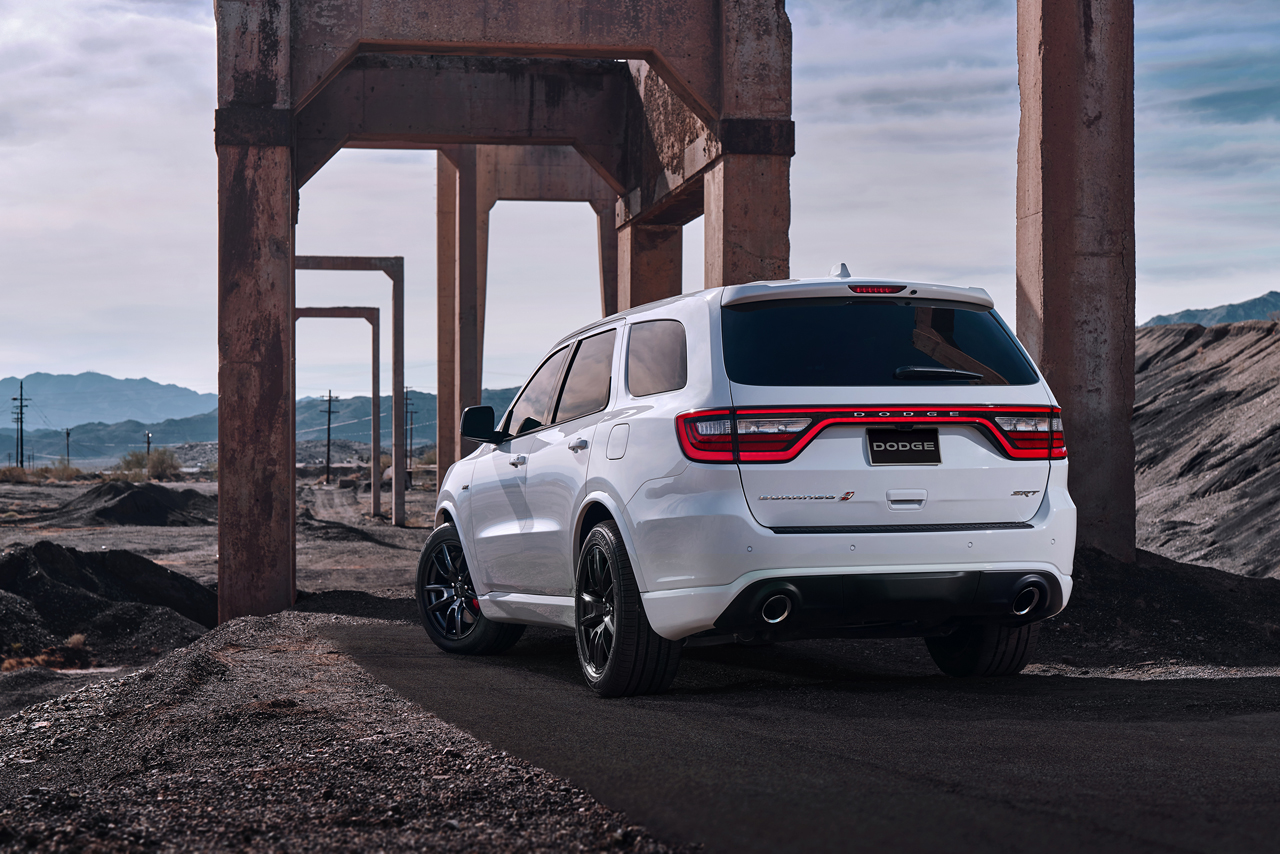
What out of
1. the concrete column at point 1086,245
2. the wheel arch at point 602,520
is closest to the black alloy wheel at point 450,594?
the wheel arch at point 602,520

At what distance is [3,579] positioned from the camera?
45.4ft

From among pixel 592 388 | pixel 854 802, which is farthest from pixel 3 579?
pixel 854 802

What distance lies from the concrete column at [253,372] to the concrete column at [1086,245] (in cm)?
724

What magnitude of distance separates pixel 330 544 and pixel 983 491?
2103 centimetres

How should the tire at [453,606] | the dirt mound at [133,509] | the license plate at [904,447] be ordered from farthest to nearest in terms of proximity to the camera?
the dirt mound at [133,509], the tire at [453,606], the license plate at [904,447]

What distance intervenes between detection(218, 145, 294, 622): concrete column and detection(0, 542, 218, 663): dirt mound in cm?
178

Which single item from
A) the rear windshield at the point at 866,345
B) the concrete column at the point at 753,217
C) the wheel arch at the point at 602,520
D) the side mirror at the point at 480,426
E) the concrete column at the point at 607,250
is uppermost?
the concrete column at the point at 607,250

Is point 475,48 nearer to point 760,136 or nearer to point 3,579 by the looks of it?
point 760,136

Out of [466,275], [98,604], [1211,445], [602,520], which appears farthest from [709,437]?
[1211,445]

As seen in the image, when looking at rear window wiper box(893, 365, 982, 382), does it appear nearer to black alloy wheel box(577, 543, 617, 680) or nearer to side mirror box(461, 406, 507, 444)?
black alloy wheel box(577, 543, 617, 680)

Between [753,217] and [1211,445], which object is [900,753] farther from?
[1211,445]

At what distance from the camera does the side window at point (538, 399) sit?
6.91m

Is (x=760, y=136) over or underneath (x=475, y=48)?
underneath

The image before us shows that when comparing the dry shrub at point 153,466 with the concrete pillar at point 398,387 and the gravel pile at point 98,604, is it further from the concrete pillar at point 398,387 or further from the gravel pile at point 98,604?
the gravel pile at point 98,604
